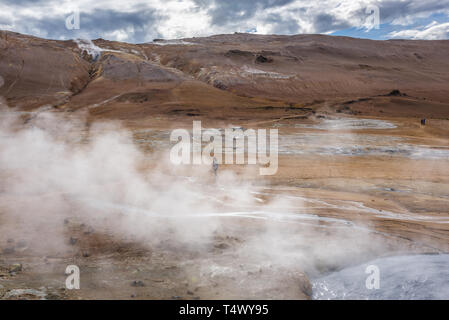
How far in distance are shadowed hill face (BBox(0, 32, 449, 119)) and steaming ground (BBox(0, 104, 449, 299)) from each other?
Result: 1409cm

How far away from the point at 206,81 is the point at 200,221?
2880 centimetres

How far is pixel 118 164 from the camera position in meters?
11.8

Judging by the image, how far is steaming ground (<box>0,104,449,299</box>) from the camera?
501cm

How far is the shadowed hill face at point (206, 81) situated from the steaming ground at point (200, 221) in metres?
14.1

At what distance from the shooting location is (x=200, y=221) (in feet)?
23.0

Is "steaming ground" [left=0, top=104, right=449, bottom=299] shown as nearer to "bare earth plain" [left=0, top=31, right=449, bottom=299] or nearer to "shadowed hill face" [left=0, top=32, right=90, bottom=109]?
"bare earth plain" [left=0, top=31, right=449, bottom=299]

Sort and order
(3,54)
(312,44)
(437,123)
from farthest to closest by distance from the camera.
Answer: (312,44), (3,54), (437,123)

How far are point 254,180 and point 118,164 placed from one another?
4.81 metres

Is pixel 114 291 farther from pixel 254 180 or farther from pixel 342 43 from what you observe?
pixel 342 43

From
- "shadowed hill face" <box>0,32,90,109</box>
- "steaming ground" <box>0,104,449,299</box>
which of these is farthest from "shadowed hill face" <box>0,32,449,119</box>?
"steaming ground" <box>0,104,449,299</box>

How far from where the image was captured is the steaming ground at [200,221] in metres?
5.01

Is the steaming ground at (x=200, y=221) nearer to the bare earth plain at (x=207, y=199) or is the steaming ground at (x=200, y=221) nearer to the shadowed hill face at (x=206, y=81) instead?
the bare earth plain at (x=207, y=199)

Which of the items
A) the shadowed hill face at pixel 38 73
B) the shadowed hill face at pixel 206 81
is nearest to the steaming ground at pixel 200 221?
the shadowed hill face at pixel 206 81
